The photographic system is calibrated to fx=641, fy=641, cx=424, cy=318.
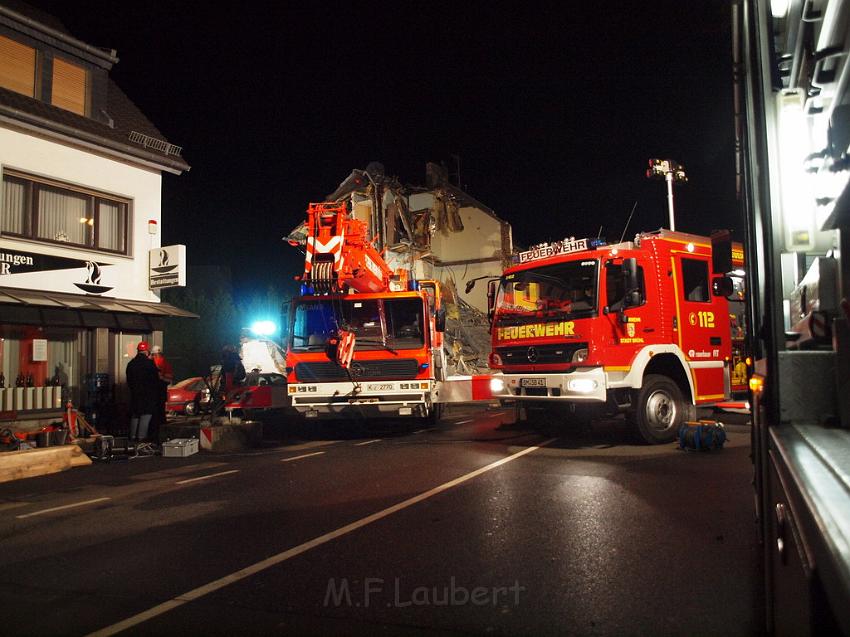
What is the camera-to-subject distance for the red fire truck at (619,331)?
9.31 metres

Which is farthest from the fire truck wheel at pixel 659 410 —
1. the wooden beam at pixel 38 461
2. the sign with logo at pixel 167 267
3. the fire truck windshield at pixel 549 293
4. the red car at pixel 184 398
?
the red car at pixel 184 398

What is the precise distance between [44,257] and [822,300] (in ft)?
44.5

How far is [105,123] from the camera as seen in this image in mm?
14523

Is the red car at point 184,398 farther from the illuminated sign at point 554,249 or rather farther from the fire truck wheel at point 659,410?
the fire truck wheel at point 659,410

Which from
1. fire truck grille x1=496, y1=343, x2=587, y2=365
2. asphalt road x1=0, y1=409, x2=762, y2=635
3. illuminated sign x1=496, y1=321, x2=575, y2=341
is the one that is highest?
illuminated sign x1=496, y1=321, x2=575, y2=341

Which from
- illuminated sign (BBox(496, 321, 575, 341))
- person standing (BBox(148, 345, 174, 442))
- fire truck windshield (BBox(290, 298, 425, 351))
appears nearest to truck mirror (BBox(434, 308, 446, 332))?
fire truck windshield (BBox(290, 298, 425, 351))

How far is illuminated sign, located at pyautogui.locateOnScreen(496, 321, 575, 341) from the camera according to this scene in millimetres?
9582

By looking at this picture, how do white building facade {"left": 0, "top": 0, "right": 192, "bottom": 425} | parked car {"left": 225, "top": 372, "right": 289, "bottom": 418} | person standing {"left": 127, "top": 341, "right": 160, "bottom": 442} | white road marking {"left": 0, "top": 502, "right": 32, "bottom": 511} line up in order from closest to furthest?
white road marking {"left": 0, "top": 502, "right": 32, "bottom": 511}, person standing {"left": 127, "top": 341, "right": 160, "bottom": 442}, white building facade {"left": 0, "top": 0, "right": 192, "bottom": 425}, parked car {"left": 225, "top": 372, "right": 289, "bottom": 418}

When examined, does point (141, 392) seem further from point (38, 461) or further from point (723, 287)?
point (723, 287)

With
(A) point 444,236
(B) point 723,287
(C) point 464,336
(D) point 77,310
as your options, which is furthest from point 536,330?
(A) point 444,236

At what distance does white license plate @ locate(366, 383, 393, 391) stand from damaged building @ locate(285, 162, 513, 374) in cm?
1306

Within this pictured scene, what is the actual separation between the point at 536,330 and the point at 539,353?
36 centimetres

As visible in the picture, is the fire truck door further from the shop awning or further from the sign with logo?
the shop awning

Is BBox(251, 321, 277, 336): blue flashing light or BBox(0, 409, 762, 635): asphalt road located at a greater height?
BBox(251, 321, 277, 336): blue flashing light
